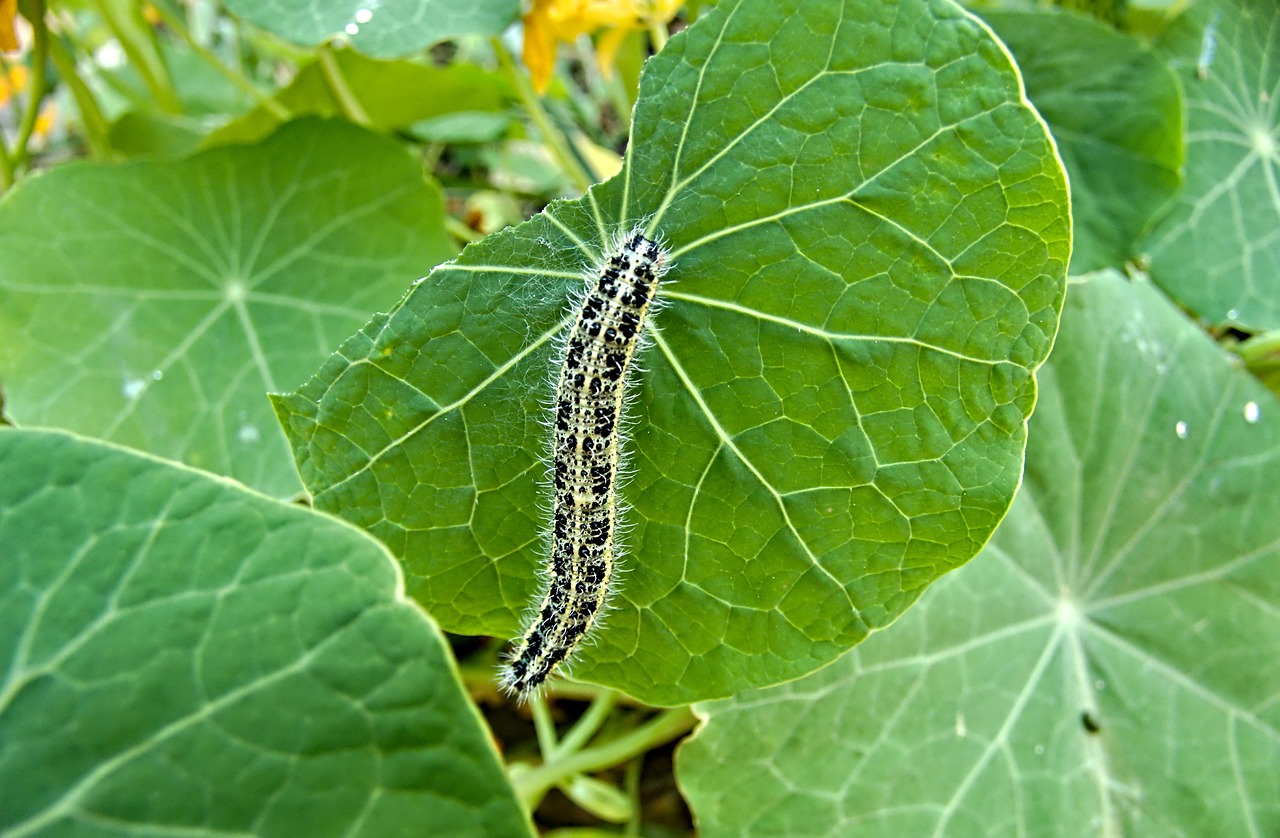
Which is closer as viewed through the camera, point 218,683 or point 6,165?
point 218,683

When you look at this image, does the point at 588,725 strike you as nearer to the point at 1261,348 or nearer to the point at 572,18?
the point at 572,18

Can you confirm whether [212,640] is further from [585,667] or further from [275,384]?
[275,384]

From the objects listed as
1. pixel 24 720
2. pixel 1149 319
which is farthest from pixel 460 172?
pixel 24 720

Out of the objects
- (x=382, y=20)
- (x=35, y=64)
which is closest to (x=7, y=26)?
(x=35, y=64)

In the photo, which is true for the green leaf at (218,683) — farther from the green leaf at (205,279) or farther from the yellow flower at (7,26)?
the yellow flower at (7,26)

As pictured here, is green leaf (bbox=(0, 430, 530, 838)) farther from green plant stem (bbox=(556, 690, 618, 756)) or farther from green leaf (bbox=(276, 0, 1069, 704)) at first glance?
green plant stem (bbox=(556, 690, 618, 756))

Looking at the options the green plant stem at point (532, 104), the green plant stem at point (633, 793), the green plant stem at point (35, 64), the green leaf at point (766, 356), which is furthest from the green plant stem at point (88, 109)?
the green plant stem at point (633, 793)

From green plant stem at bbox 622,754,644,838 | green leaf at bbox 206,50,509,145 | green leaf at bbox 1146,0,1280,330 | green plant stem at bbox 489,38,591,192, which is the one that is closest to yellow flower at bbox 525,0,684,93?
green plant stem at bbox 489,38,591,192
